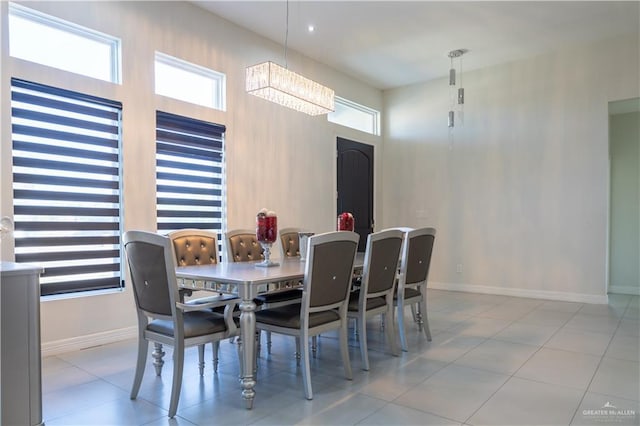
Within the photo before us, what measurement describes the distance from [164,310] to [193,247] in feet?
3.48

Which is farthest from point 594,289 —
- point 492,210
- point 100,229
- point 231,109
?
point 100,229

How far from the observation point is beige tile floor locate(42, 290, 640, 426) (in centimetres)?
221

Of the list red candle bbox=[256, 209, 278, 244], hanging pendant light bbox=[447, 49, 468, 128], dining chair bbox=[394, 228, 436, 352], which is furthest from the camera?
hanging pendant light bbox=[447, 49, 468, 128]

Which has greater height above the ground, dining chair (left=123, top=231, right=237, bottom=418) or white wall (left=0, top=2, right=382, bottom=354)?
white wall (left=0, top=2, right=382, bottom=354)

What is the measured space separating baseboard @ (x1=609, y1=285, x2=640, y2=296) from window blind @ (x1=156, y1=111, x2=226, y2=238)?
5841 millimetres

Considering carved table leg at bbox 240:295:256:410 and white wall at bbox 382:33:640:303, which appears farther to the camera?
white wall at bbox 382:33:640:303

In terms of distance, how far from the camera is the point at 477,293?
6070 mm

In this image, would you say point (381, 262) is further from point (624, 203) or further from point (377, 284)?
point (624, 203)

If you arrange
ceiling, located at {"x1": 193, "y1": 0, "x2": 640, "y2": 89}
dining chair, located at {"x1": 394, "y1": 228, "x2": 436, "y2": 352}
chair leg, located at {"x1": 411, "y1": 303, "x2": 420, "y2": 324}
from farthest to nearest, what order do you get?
ceiling, located at {"x1": 193, "y1": 0, "x2": 640, "y2": 89} → chair leg, located at {"x1": 411, "y1": 303, "x2": 420, "y2": 324} → dining chair, located at {"x1": 394, "y1": 228, "x2": 436, "y2": 352}

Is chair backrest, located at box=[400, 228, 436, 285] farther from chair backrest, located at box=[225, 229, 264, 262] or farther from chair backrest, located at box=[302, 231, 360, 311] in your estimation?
chair backrest, located at box=[225, 229, 264, 262]

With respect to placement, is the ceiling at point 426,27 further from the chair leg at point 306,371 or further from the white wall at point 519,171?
the chair leg at point 306,371

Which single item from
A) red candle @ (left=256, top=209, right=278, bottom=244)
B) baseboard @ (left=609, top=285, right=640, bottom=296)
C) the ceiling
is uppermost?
the ceiling

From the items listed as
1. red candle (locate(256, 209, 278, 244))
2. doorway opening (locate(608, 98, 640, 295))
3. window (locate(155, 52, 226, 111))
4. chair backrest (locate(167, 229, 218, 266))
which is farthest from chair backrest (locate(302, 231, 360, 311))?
doorway opening (locate(608, 98, 640, 295))

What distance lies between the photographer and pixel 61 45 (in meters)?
3.43
